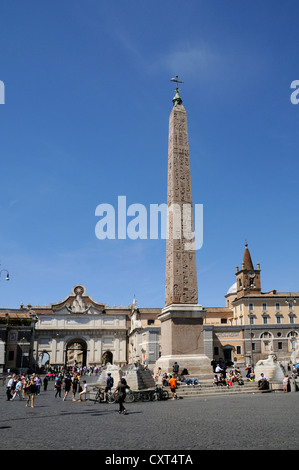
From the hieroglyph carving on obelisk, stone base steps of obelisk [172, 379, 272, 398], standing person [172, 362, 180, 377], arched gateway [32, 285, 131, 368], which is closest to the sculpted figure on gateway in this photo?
arched gateway [32, 285, 131, 368]

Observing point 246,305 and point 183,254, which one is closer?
point 183,254

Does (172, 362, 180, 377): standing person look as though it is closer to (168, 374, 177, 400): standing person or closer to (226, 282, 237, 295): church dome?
(168, 374, 177, 400): standing person

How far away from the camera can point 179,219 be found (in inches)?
734

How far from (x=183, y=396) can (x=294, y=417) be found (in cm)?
646

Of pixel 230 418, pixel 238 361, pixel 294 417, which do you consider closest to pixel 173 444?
pixel 230 418

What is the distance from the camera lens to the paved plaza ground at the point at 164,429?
6.98 metres

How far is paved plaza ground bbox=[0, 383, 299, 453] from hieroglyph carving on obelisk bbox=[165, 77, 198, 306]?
571cm

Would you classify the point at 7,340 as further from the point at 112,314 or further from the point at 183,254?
the point at 183,254

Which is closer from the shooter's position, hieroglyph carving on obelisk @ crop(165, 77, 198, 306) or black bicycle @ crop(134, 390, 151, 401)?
black bicycle @ crop(134, 390, 151, 401)

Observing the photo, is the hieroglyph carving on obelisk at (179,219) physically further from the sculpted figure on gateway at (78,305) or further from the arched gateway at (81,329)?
the sculpted figure on gateway at (78,305)

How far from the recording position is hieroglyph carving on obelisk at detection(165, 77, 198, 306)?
707 inches

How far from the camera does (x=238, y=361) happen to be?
52344 millimetres

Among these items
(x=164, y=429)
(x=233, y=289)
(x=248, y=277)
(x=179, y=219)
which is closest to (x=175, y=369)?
(x=179, y=219)

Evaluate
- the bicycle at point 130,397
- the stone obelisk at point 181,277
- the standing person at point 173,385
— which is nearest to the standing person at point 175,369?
the stone obelisk at point 181,277
